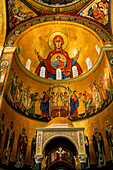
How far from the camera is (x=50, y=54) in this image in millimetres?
15242

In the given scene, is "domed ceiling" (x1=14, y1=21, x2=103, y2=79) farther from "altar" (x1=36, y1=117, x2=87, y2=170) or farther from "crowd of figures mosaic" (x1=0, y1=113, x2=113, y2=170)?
"altar" (x1=36, y1=117, x2=87, y2=170)

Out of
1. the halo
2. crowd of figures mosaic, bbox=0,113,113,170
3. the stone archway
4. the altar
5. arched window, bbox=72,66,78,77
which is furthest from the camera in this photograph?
the halo

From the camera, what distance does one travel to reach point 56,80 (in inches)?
551

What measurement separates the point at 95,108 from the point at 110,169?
3.89 meters

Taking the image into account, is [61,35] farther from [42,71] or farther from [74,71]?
[42,71]

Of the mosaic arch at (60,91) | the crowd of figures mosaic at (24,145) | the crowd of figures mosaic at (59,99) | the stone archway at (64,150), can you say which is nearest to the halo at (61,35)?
the mosaic arch at (60,91)

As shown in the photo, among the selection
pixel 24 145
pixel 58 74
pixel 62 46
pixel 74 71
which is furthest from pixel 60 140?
pixel 62 46

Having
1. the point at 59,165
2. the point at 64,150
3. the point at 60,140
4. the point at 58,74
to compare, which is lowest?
the point at 59,165

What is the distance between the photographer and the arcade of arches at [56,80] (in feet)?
32.5

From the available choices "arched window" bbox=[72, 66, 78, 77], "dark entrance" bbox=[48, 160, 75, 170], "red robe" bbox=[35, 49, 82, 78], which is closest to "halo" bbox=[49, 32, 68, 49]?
"red robe" bbox=[35, 49, 82, 78]

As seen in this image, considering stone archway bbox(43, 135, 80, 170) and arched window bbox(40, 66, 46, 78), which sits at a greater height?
arched window bbox(40, 66, 46, 78)

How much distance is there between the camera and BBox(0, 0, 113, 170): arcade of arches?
390 inches

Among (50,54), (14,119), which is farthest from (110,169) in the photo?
(50,54)

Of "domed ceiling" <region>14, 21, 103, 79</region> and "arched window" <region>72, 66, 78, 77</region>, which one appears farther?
"arched window" <region>72, 66, 78, 77</region>
